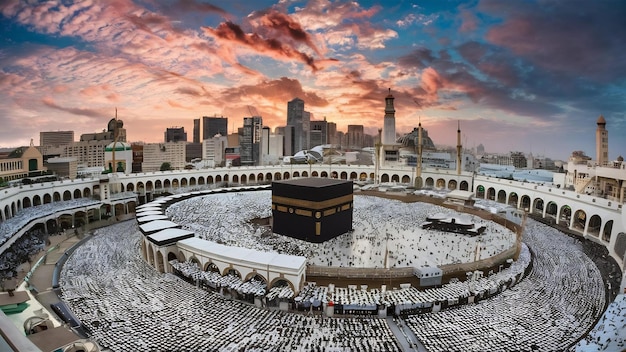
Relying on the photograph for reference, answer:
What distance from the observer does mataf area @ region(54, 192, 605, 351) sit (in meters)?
11.5

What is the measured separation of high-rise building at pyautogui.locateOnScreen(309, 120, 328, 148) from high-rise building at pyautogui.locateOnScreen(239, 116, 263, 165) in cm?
2608

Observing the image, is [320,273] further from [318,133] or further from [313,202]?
[318,133]

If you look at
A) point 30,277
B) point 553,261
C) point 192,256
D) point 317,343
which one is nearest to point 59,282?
point 30,277

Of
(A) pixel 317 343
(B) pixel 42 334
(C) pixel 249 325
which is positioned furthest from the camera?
(C) pixel 249 325

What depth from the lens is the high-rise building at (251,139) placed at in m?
92.1

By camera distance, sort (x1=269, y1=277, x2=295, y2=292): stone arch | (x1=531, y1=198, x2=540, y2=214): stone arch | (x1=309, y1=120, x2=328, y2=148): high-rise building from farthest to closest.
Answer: (x1=309, y1=120, x2=328, y2=148): high-rise building, (x1=531, y1=198, x2=540, y2=214): stone arch, (x1=269, y1=277, x2=295, y2=292): stone arch

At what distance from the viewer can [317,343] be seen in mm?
11516

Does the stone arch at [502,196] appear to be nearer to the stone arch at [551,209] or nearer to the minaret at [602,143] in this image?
the stone arch at [551,209]

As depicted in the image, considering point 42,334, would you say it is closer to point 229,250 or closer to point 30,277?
point 229,250

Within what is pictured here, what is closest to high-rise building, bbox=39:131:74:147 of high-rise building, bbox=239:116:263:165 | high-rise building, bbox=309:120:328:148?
high-rise building, bbox=239:116:263:165

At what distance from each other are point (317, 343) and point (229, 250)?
21.9 feet

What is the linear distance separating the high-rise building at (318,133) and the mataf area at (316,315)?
97044 mm

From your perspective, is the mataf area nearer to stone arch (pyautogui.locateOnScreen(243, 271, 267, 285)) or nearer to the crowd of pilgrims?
the crowd of pilgrims

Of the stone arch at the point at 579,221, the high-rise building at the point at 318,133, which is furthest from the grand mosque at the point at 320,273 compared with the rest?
the high-rise building at the point at 318,133
